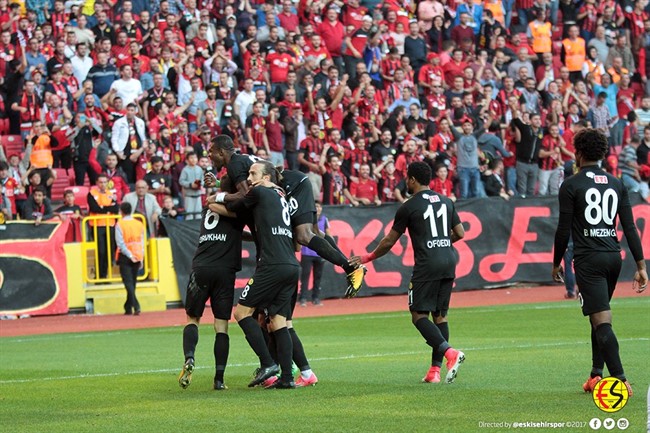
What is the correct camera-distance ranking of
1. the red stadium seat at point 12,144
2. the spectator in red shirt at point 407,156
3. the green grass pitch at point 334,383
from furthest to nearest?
the spectator in red shirt at point 407,156
the red stadium seat at point 12,144
the green grass pitch at point 334,383

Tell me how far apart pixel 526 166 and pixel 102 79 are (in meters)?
9.95

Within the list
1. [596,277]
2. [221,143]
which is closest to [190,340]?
[221,143]

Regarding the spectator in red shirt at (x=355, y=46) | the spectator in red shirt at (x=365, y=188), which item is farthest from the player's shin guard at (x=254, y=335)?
the spectator in red shirt at (x=355, y=46)

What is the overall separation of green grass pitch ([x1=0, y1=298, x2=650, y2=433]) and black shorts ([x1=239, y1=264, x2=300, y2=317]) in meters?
0.81

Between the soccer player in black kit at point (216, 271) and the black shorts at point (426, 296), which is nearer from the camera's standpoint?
the soccer player in black kit at point (216, 271)

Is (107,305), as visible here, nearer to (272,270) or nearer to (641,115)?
(272,270)

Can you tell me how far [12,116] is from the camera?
86.7 ft

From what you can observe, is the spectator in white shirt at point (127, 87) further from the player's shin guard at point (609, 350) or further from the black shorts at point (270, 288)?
the player's shin guard at point (609, 350)

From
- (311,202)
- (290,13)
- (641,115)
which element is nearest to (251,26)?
(290,13)

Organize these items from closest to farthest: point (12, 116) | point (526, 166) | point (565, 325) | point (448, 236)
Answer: point (448, 236) < point (565, 325) < point (12, 116) < point (526, 166)

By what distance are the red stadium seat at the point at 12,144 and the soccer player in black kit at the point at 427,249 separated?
15.2 metres

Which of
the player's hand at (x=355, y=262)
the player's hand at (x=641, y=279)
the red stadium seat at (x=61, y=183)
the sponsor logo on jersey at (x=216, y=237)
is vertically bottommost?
A: the red stadium seat at (x=61, y=183)

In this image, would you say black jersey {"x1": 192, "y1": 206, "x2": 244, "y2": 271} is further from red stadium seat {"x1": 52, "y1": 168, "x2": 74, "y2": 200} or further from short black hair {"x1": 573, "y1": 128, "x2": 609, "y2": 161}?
red stadium seat {"x1": 52, "y1": 168, "x2": 74, "y2": 200}

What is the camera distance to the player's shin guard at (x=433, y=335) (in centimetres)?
1217
